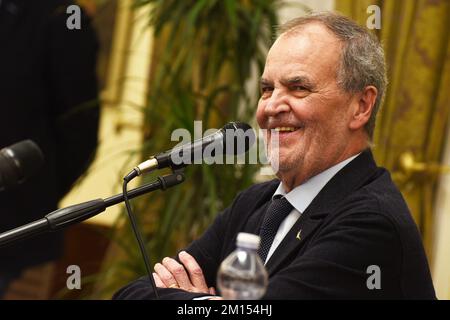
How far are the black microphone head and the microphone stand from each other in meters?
0.12

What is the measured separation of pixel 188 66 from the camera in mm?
3453

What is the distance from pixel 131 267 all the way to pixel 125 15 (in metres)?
2.27

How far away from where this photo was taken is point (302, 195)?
81.0 inches

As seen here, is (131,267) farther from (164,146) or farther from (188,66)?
(188,66)

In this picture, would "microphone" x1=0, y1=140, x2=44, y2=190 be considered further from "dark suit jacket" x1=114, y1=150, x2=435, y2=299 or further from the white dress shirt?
the white dress shirt

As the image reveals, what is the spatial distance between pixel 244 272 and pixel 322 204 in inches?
23.5

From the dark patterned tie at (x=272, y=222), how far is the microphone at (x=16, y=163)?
56 centimetres

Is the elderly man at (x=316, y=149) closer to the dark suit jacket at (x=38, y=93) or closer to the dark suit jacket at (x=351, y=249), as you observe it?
the dark suit jacket at (x=351, y=249)

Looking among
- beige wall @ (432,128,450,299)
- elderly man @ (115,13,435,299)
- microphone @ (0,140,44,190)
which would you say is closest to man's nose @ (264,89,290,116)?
elderly man @ (115,13,435,299)

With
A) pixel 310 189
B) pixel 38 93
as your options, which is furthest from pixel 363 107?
pixel 38 93

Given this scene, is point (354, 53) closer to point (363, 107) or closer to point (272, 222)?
point (363, 107)

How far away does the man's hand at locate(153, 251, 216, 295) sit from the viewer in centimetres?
207
